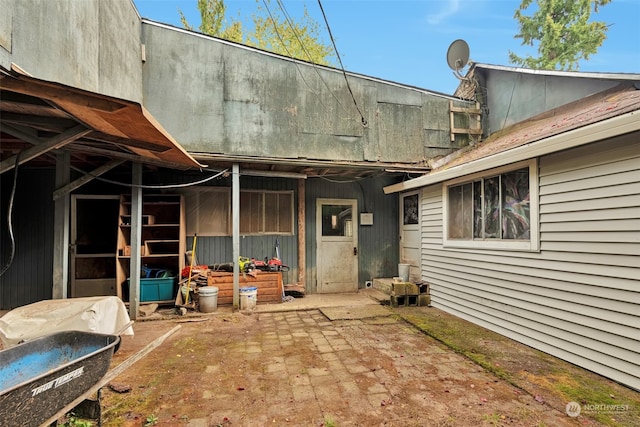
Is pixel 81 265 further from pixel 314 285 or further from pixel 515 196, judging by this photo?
pixel 515 196

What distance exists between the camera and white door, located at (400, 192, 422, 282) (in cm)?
636

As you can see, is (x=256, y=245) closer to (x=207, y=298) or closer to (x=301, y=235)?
(x=301, y=235)

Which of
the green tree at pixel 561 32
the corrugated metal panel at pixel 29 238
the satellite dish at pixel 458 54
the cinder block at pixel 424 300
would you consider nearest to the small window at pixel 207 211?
the corrugated metal panel at pixel 29 238

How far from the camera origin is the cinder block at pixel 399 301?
18.2 ft

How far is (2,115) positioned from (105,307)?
6.62 ft

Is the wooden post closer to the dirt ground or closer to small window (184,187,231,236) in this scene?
small window (184,187,231,236)

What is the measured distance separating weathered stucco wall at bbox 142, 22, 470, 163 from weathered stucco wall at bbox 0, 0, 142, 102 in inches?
16.5

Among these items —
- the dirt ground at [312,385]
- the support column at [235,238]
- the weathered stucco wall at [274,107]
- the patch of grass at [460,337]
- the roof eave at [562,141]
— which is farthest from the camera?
the weathered stucco wall at [274,107]

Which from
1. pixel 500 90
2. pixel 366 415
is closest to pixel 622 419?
pixel 366 415

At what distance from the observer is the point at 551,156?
3.44 m

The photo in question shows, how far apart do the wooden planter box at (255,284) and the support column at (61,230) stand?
2.03 m

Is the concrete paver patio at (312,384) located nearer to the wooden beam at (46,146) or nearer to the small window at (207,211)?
the wooden beam at (46,146)

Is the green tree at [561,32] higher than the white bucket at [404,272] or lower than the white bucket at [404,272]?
higher

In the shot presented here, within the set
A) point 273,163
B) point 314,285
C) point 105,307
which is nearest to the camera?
point 105,307
